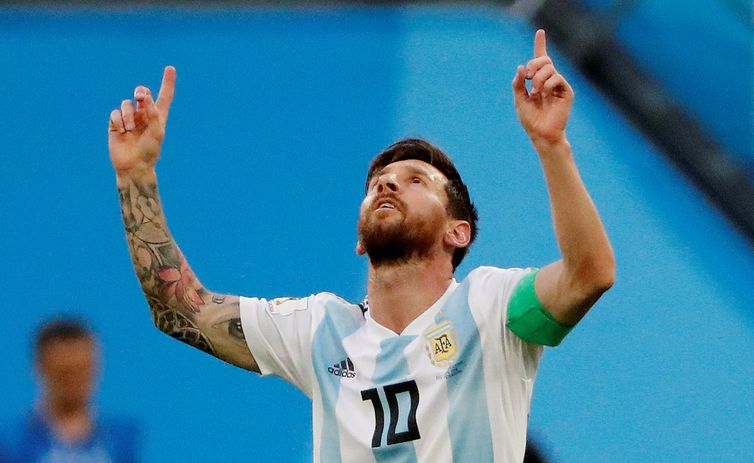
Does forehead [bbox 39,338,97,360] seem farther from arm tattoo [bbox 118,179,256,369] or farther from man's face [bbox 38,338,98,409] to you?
arm tattoo [bbox 118,179,256,369]

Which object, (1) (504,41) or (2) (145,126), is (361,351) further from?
(1) (504,41)

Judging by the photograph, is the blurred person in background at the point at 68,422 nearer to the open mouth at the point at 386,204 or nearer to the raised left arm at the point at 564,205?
the open mouth at the point at 386,204

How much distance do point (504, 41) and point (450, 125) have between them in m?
0.39

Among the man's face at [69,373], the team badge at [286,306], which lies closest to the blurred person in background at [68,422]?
the man's face at [69,373]

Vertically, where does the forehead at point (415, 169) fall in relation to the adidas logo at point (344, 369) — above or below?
above

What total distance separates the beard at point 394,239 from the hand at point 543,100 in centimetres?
44

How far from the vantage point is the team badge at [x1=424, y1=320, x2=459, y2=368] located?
256 cm

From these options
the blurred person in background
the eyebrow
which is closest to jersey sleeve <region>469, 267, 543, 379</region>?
the eyebrow

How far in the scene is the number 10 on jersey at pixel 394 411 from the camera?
2.51m

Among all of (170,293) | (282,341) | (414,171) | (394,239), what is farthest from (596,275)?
(170,293)

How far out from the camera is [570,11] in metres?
4.93

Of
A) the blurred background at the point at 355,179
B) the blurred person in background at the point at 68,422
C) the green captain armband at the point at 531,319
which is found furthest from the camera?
the blurred background at the point at 355,179

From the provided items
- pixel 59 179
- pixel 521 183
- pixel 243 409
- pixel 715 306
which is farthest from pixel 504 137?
pixel 59 179

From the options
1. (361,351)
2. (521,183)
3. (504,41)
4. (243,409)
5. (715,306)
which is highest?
(504,41)
